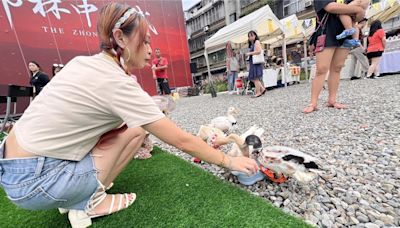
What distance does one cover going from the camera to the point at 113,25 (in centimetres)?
88

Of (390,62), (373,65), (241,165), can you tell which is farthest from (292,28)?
(241,165)

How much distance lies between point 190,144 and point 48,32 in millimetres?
8398

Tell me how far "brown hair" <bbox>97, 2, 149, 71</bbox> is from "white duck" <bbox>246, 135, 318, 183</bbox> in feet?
2.59

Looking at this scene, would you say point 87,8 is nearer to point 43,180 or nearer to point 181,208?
point 43,180

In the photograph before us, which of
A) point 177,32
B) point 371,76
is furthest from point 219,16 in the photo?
point 371,76

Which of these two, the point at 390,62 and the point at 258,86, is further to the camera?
the point at 390,62

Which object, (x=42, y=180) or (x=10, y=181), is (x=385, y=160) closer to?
(x=42, y=180)

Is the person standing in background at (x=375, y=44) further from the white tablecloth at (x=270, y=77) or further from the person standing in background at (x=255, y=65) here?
the person standing in background at (x=255, y=65)

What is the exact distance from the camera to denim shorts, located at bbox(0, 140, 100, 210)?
2.84 feet

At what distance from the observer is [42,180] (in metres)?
0.88

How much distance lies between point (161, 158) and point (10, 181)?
116 cm

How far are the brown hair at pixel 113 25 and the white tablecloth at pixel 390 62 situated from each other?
7.30 m

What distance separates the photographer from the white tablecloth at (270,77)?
6742 mm

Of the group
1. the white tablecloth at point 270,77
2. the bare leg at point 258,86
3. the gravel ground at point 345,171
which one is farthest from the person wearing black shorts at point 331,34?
the white tablecloth at point 270,77
